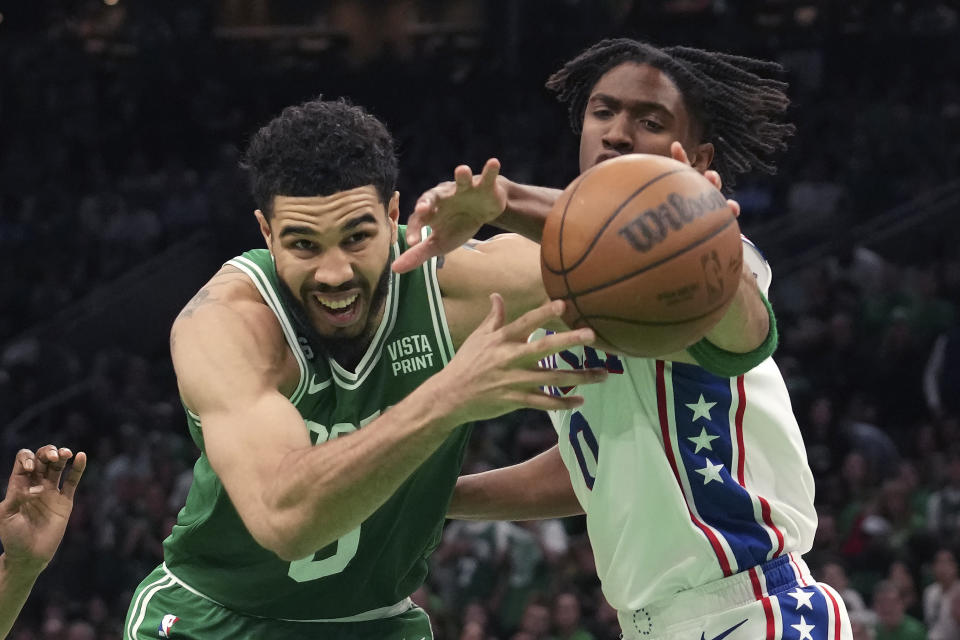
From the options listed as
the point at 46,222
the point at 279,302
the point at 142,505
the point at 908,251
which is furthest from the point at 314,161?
the point at 46,222

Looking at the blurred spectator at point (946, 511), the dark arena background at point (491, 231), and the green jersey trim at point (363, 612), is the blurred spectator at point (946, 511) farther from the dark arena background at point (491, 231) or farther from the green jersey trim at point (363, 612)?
the green jersey trim at point (363, 612)

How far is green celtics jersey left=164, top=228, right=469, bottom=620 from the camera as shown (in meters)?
3.30

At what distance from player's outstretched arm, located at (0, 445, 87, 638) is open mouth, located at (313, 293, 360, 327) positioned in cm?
100

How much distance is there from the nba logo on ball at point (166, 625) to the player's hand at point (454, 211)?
55.1 inches

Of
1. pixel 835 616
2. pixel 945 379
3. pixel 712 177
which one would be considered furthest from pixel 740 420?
pixel 945 379

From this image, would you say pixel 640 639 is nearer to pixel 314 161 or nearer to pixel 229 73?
pixel 314 161

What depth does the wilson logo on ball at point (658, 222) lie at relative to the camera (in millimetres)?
2570

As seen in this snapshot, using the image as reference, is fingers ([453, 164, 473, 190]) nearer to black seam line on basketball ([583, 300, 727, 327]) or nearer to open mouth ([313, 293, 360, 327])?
black seam line on basketball ([583, 300, 727, 327])

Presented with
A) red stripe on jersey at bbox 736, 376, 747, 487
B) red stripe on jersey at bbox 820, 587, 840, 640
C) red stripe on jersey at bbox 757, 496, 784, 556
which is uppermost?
red stripe on jersey at bbox 736, 376, 747, 487

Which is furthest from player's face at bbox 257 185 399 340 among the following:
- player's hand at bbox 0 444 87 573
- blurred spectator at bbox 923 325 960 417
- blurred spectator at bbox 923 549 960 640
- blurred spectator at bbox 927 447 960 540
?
blurred spectator at bbox 923 325 960 417

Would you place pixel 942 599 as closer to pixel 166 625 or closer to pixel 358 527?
pixel 358 527

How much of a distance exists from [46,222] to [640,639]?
41.1ft

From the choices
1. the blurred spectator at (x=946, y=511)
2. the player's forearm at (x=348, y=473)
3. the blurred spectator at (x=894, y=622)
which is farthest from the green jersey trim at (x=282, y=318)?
the blurred spectator at (x=946, y=511)

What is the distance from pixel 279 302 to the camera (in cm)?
322
